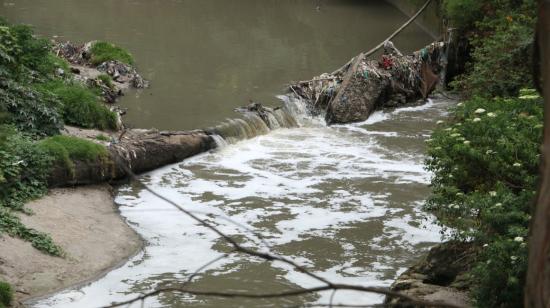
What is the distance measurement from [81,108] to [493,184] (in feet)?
Answer: 29.3

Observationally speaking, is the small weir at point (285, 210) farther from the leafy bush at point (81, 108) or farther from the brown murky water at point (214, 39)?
the brown murky water at point (214, 39)

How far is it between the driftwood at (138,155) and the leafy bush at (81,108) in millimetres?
553

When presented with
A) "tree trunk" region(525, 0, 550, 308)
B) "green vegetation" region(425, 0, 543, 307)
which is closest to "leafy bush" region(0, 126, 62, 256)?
"green vegetation" region(425, 0, 543, 307)

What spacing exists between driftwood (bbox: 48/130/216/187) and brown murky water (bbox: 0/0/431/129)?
1.39 metres

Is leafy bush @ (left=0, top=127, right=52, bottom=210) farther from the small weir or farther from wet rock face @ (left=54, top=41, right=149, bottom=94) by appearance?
wet rock face @ (left=54, top=41, right=149, bottom=94)

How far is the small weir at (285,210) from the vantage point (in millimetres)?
10648

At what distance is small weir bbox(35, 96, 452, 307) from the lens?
10648mm

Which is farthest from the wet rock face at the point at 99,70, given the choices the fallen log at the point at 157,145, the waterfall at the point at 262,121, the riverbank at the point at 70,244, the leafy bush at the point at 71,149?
the riverbank at the point at 70,244

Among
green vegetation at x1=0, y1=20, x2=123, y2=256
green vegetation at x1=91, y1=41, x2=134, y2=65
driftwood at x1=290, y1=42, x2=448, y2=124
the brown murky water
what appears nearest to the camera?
green vegetation at x1=0, y1=20, x2=123, y2=256

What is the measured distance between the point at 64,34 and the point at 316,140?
11.4 meters

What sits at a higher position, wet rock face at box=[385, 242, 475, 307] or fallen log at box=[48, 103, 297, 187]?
fallen log at box=[48, 103, 297, 187]

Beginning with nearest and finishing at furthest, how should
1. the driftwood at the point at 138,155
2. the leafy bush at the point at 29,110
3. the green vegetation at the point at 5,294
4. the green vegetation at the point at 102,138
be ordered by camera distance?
the green vegetation at the point at 5,294 < the driftwood at the point at 138,155 < the leafy bush at the point at 29,110 < the green vegetation at the point at 102,138

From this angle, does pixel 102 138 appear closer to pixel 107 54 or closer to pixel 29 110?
pixel 29 110

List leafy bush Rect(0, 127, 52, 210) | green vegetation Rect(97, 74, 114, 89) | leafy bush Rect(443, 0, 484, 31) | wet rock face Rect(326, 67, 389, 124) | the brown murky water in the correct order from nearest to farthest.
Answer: leafy bush Rect(0, 127, 52, 210) < wet rock face Rect(326, 67, 389, 124) < green vegetation Rect(97, 74, 114, 89) < the brown murky water < leafy bush Rect(443, 0, 484, 31)
